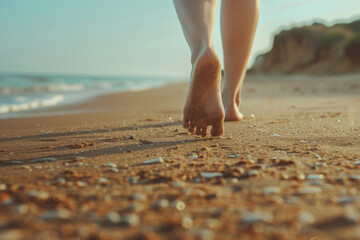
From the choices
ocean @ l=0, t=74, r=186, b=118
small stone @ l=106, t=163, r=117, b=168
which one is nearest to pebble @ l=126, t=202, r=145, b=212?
small stone @ l=106, t=163, r=117, b=168

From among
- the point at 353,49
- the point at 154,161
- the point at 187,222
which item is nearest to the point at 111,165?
the point at 154,161

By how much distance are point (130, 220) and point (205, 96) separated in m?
1.07

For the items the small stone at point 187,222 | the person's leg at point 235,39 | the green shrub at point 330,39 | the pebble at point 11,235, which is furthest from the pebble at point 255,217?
the green shrub at point 330,39

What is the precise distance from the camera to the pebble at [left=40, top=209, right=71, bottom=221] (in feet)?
2.69

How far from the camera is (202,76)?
5.87 feet

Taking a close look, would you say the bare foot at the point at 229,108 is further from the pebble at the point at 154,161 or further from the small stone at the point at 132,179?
the small stone at the point at 132,179

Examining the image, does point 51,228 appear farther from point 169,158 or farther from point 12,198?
point 169,158

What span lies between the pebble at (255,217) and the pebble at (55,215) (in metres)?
0.41

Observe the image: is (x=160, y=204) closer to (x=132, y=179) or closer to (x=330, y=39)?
(x=132, y=179)

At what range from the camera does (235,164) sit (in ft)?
4.29

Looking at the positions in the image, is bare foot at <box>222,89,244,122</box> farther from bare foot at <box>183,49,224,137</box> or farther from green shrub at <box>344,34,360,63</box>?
green shrub at <box>344,34,360,63</box>

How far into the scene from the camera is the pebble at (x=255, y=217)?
792 mm

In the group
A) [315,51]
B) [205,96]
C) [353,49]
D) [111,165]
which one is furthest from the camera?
[315,51]

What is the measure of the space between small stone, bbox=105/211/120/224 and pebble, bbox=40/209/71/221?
10 centimetres
